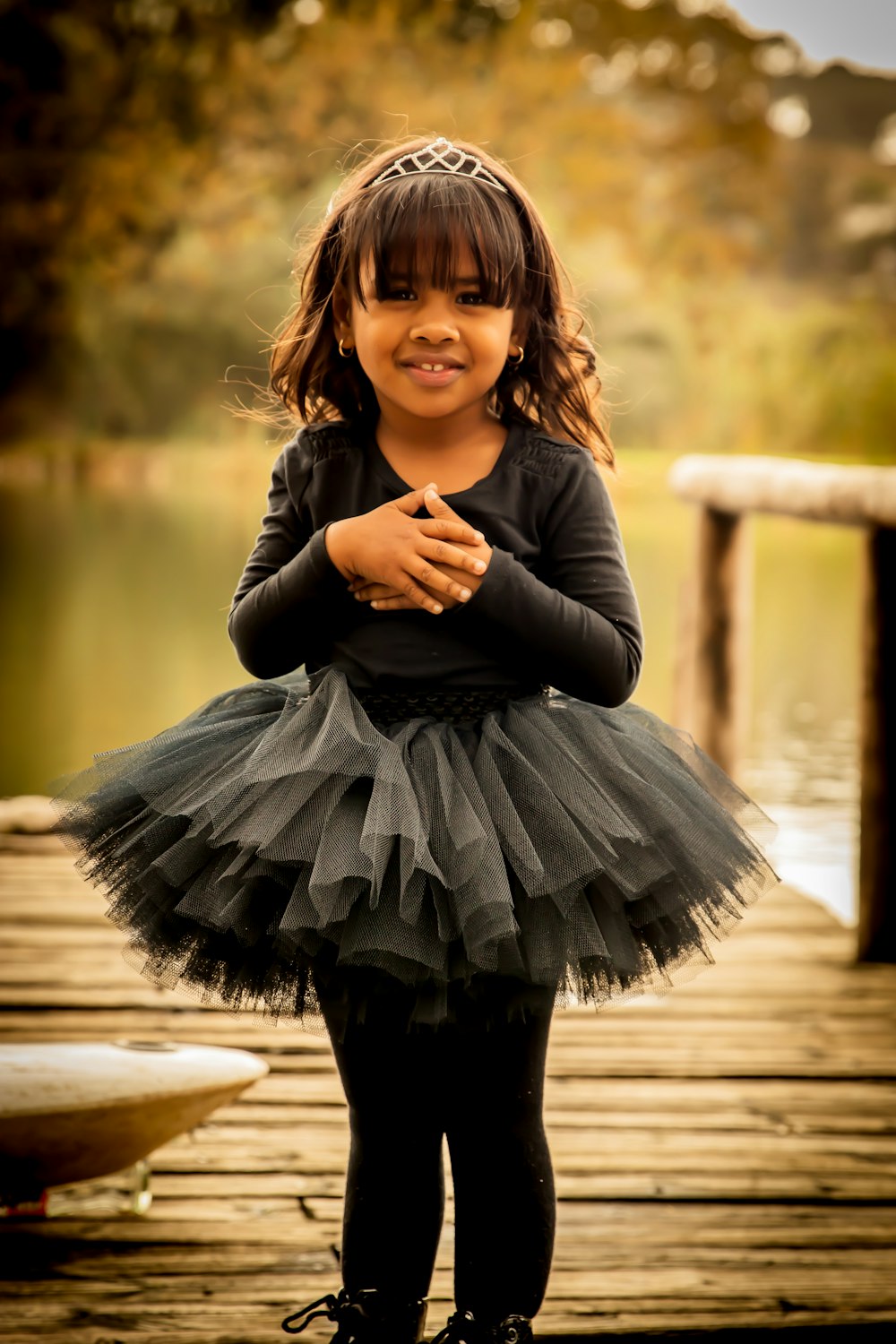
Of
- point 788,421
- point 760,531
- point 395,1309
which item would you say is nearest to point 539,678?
point 395,1309

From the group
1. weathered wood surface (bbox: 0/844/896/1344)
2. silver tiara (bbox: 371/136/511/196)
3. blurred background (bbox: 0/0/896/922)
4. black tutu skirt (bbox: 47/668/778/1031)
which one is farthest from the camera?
blurred background (bbox: 0/0/896/922)

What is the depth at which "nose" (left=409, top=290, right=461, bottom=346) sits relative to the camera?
106 cm

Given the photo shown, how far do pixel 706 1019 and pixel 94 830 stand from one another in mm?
1318

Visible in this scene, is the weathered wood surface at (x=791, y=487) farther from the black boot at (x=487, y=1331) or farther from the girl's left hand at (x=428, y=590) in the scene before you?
the black boot at (x=487, y=1331)

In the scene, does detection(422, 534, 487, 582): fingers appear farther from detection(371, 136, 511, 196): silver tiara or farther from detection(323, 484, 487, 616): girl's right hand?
detection(371, 136, 511, 196): silver tiara

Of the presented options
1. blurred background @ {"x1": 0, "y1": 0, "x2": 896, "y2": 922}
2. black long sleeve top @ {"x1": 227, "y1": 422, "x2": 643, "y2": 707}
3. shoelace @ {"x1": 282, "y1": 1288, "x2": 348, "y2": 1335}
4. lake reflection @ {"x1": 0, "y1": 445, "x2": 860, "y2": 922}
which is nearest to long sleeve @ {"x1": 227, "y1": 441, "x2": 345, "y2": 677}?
black long sleeve top @ {"x1": 227, "y1": 422, "x2": 643, "y2": 707}

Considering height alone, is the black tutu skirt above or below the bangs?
below

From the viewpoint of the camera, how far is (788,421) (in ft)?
22.7

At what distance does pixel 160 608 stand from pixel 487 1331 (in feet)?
19.7

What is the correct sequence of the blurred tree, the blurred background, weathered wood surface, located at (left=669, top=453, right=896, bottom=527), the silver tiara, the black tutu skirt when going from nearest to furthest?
the black tutu skirt < the silver tiara < weathered wood surface, located at (left=669, top=453, right=896, bottom=527) < the blurred background < the blurred tree

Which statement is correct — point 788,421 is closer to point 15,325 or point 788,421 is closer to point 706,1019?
point 15,325

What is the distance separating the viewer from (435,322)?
3.49ft

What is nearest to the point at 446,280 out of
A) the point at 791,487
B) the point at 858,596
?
the point at 858,596

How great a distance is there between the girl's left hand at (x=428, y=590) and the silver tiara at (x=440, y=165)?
0.79ft
